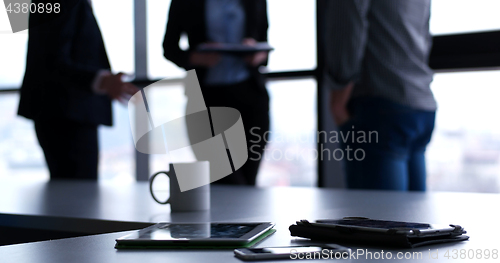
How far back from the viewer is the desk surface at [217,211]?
567 mm

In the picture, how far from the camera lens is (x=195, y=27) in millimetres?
2520

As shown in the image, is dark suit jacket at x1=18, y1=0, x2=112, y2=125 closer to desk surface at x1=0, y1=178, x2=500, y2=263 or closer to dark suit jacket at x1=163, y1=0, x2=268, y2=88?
dark suit jacket at x1=163, y1=0, x2=268, y2=88

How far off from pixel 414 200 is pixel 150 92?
216cm

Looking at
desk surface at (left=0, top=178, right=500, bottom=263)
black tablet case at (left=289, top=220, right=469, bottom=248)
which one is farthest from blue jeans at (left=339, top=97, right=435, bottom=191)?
Answer: black tablet case at (left=289, top=220, right=469, bottom=248)

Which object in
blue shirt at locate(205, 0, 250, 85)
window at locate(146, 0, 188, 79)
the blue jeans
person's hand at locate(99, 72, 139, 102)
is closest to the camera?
the blue jeans

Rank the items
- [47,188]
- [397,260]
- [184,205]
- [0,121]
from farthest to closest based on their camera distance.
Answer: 1. [0,121]
2. [47,188]
3. [184,205]
4. [397,260]

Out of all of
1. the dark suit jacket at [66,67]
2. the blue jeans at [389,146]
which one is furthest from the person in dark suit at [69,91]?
the blue jeans at [389,146]

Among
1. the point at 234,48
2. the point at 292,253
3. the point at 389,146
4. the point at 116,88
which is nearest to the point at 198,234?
the point at 292,253

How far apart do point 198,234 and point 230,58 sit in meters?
1.86

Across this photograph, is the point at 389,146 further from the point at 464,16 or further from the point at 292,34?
the point at 292,34

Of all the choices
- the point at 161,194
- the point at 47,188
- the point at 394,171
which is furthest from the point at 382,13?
the point at 47,188

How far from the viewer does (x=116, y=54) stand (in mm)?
3002

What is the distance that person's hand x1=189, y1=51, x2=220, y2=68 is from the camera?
2430 millimetres

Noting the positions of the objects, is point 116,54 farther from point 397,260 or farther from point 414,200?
point 397,260
